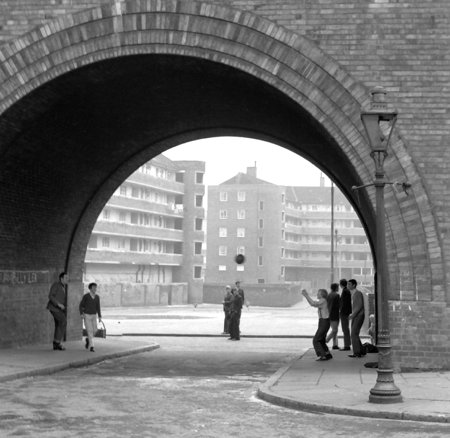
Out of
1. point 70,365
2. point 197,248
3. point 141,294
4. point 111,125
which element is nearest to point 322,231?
A: point 197,248

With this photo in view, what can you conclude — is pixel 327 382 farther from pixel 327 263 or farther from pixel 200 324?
pixel 327 263

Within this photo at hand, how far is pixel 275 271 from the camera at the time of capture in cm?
10025

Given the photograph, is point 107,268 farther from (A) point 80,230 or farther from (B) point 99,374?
(B) point 99,374

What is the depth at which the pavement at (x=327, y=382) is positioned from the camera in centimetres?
959

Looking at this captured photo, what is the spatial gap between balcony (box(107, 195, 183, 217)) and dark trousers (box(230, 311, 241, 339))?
1903 inches

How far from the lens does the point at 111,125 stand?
18.2 metres

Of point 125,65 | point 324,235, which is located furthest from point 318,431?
point 324,235

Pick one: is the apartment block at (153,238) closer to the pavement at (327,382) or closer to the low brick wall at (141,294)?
the low brick wall at (141,294)

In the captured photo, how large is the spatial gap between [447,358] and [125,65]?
25.2 feet

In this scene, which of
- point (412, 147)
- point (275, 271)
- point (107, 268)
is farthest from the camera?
point (275, 271)

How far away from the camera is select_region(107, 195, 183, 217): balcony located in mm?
73306

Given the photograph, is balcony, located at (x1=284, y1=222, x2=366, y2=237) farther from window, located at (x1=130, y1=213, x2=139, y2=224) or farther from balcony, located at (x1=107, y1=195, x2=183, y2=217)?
window, located at (x1=130, y1=213, x2=139, y2=224)

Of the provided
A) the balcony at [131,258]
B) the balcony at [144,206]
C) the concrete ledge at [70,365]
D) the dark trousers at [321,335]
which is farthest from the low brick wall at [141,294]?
the dark trousers at [321,335]

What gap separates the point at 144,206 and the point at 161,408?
68.2 m
